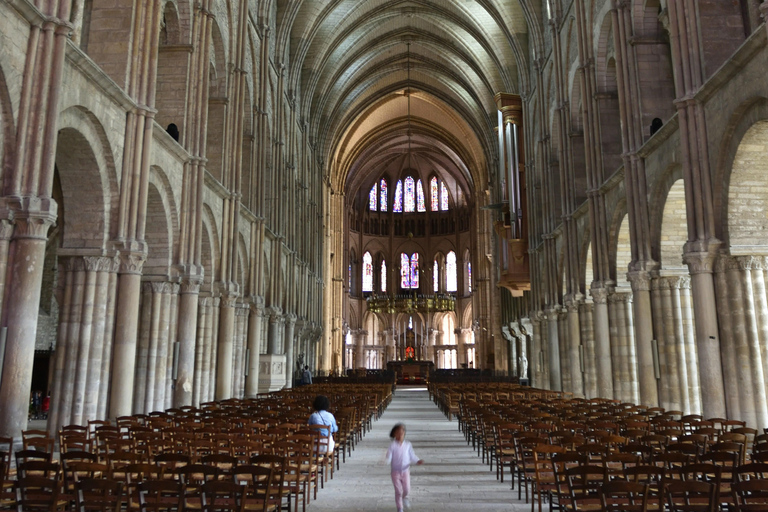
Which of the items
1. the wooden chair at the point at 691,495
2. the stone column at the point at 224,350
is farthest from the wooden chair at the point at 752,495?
the stone column at the point at 224,350

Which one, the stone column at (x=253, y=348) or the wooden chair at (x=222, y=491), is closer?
the wooden chair at (x=222, y=491)

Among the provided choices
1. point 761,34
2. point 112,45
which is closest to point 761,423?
point 761,34

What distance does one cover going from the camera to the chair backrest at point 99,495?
15.7ft

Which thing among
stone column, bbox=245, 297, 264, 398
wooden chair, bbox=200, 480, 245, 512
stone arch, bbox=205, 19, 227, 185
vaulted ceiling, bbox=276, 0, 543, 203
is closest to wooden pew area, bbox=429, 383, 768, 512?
wooden chair, bbox=200, 480, 245, 512

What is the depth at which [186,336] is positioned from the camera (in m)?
17.8

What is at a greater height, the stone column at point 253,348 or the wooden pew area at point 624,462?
the stone column at point 253,348

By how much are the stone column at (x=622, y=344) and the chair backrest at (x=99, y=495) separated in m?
16.4

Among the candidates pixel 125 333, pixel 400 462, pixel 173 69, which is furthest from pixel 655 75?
pixel 125 333

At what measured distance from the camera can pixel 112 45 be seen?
14.5 m

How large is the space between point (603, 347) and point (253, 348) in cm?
1344

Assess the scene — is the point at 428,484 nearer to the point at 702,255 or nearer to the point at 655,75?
the point at 702,255

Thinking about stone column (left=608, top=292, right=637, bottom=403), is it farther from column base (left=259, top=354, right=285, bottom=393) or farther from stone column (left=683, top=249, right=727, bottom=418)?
column base (left=259, top=354, right=285, bottom=393)

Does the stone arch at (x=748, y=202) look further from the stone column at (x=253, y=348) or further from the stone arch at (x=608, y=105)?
the stone column at (x=253, y=348)

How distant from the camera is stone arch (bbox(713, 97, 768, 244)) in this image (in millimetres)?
11250
